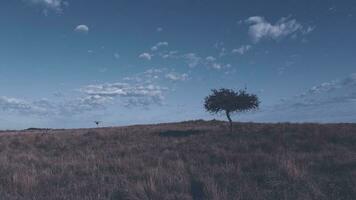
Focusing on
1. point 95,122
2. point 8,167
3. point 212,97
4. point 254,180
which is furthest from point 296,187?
point 95,122

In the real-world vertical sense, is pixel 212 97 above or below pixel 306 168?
above

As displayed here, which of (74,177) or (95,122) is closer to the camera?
(74,177)

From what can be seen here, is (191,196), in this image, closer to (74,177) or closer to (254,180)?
Answer: (254,180)

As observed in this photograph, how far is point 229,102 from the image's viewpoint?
4709 centimetres

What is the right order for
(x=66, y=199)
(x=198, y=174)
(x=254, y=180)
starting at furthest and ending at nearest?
(x=198, y=174) → (x=254, y=180) → (x=66, y=199)

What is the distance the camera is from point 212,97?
48312 millimetres

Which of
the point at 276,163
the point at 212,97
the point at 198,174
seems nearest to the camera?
the point at 198,174

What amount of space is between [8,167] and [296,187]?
428 inches

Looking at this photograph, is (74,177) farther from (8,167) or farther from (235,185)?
(235,185)

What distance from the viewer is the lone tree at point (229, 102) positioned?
47.2 meters

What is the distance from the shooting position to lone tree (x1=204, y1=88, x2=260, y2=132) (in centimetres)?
4719

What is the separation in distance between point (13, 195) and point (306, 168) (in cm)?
939

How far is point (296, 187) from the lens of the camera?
11.5m

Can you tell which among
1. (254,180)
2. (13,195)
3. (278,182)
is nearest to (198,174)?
(254,180)
